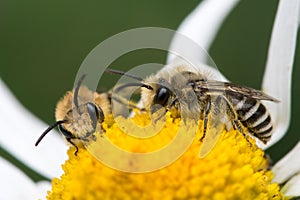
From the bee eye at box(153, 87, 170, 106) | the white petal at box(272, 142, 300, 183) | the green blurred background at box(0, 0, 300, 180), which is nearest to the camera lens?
the bee eye at box(153, 87, 170, 106)

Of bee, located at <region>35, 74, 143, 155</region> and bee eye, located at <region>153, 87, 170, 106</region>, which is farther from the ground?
bee eye, located at <region>153, 87, 170, 106</region>

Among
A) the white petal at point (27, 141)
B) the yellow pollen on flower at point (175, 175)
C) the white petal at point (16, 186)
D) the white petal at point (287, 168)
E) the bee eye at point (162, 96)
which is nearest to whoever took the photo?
the yellow pollen on flower at point (175, 175)

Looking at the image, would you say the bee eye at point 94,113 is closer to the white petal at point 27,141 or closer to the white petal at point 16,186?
the white petal at point 16,186

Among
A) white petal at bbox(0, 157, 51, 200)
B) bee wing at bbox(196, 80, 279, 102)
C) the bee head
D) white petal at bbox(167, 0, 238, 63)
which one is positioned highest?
bee wing at bbox(196, 80, 279, 102)

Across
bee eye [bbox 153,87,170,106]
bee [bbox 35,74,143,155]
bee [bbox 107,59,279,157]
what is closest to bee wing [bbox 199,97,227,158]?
bee [bbox 107,59,279,157]

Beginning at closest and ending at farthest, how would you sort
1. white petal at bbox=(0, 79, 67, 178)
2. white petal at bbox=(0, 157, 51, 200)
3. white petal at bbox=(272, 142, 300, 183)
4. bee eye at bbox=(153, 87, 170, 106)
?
bee eye at bbox=(153, 87, 170, 106) < white petal at bbox=(272, 142, 300, 183) < white petal at bbox=(0, 157, 51, 200) < white petal at bbox=(0, 79, 67, 178)

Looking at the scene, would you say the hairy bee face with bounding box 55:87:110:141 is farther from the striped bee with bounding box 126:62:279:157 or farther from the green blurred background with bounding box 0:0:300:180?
the green blurred background with bounding box 0:0:300:180

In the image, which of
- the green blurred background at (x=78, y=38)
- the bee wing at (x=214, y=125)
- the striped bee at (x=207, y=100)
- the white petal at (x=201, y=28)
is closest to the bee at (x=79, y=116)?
the striped bee at (x=207, y=100)
